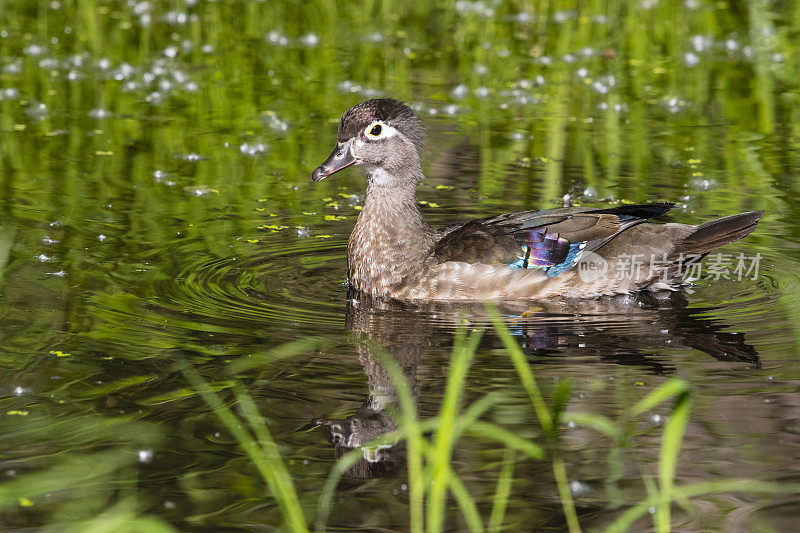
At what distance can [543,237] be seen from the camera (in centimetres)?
779

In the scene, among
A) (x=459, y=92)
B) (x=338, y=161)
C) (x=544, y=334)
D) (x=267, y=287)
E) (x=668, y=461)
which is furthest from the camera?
(x=459, y=92)

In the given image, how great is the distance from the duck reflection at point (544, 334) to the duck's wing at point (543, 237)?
309 millimetres

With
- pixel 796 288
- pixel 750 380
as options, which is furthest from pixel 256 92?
pixel 750 380

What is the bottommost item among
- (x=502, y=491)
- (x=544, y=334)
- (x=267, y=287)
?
(x=502, y=491)

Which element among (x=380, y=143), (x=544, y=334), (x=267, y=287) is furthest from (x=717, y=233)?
(x=267, y=287)

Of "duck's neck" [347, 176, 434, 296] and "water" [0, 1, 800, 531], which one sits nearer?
"water" [0, 1, 800, 531]

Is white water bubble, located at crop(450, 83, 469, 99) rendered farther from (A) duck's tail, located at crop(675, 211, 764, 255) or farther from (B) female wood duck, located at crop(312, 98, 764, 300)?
(A) duck's tail, located at crop(675, 211, 764, 255)

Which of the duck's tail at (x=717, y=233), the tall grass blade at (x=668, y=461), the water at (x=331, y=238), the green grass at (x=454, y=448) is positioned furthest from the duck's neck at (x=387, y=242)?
the tall grass blade at (x=668, y=461)

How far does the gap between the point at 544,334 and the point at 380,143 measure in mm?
2193

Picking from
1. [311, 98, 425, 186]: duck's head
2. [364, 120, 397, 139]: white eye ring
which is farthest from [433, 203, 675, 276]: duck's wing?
[364, 120, 397, 139]: white eye ring

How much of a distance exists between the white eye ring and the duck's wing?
1058mm

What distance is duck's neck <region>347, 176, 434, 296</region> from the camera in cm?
803

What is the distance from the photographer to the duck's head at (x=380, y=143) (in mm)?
8344

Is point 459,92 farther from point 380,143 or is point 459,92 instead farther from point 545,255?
point 545,255
